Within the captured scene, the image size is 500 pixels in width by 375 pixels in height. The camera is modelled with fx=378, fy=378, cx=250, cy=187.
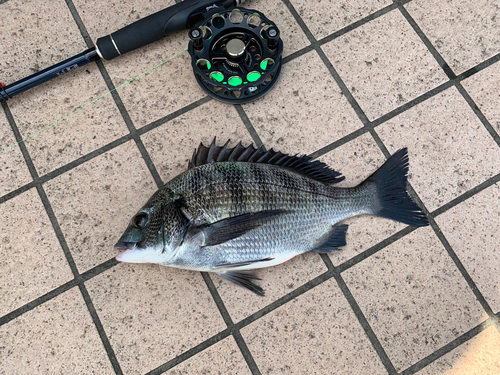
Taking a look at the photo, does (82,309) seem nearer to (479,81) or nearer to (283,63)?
(283,63)

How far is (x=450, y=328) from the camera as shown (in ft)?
5.75

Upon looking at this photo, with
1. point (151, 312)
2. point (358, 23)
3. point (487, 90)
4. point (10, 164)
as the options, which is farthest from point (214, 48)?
point (487, 90)

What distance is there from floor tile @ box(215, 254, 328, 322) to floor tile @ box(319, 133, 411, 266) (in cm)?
12

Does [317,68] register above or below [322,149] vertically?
above

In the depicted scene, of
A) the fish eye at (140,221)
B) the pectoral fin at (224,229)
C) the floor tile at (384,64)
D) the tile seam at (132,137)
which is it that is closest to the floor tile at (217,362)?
the tile seam at (132,137)

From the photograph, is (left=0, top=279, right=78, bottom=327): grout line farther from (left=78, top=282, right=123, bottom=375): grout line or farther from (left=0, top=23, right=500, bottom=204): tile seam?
(left=0, top=23, right=500, bottom=204): tile seam

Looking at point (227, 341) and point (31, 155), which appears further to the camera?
point (31, 155)

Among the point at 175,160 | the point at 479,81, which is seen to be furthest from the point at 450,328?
the point at 175,160

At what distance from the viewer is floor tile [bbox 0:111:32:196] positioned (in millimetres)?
1879

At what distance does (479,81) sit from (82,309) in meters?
2.27

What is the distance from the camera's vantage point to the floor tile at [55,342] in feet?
5.66

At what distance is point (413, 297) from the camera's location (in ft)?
5.84

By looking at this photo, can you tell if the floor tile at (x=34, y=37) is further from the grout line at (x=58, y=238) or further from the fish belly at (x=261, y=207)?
the fish belly at (x=261, y=207)

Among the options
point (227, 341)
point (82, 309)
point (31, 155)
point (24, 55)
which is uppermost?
point (24, 55)
